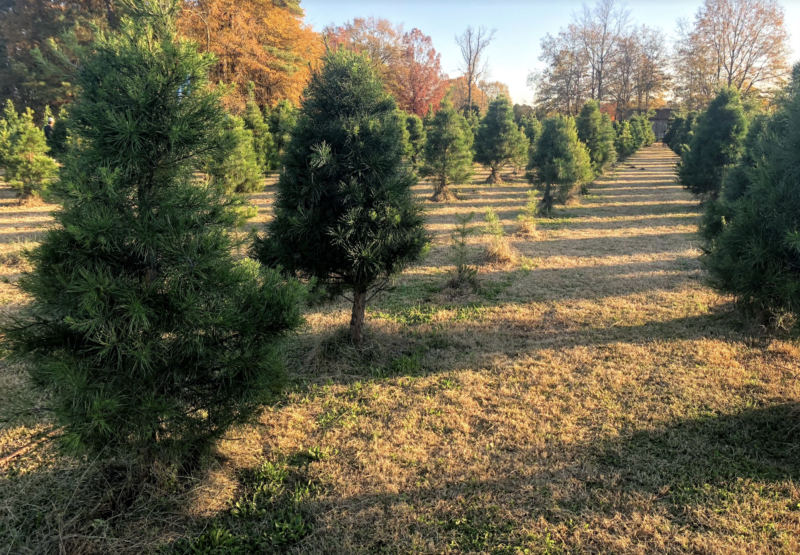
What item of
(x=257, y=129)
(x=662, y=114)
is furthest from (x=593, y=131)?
(x=662, y=114)

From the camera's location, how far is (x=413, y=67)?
49.9 m

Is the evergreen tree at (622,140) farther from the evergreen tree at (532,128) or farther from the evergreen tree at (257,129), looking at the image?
the evergreen tree at (257,129)

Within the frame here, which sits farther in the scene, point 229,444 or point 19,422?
point 19,422

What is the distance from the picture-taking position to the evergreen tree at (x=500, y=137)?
22141 millimetres

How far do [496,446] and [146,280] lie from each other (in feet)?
10.5

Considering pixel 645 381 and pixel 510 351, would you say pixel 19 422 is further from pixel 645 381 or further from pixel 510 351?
pixel 645 381

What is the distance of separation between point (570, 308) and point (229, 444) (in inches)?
226

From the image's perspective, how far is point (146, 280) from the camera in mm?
2730

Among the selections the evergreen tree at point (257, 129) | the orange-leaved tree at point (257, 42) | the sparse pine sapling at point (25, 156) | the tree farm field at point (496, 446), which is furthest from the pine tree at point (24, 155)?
the orange-leaved tree at point (257, 42)

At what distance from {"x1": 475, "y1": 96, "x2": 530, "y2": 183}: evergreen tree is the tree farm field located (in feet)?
55.7

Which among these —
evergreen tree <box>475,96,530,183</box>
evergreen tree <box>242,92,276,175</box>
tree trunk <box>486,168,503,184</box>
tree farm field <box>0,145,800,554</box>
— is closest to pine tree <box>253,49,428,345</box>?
tree farm field <box>0,145,800,554</box>

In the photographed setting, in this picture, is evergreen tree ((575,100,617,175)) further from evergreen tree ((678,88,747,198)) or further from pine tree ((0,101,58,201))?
pine tree ((0,101,58,201))

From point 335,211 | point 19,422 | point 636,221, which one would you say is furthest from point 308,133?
point 636,221

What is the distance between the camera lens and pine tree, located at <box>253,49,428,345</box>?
15.0 feet
